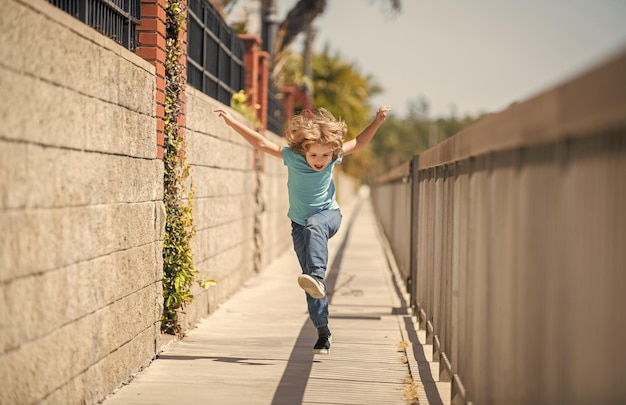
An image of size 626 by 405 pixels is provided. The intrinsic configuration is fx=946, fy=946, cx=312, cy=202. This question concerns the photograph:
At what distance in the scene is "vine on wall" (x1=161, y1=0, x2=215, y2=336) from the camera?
7070 millimetres

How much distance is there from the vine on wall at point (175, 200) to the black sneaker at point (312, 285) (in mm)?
1283

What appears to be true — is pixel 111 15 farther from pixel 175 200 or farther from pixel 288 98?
pixel 288 98

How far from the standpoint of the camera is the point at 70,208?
4441 millimetres

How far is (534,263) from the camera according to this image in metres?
3.30

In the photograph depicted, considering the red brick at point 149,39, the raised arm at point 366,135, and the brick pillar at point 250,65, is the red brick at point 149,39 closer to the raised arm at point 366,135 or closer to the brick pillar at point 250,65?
the raised arm at point 366,135

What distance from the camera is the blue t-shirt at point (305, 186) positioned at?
655cm

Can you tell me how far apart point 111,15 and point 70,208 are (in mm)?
2115

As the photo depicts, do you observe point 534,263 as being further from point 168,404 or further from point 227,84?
point 227,84

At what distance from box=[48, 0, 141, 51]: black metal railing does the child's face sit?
1.47 meters

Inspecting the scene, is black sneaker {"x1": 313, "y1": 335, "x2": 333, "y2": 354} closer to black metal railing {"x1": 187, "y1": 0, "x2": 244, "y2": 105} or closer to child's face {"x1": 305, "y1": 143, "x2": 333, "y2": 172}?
child's face {"x1": 305, "y1": 143, "x2": 333, "y2": 172}

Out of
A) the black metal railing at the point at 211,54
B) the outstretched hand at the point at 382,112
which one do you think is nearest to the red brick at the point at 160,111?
the outstretched hand at the point at 382,112

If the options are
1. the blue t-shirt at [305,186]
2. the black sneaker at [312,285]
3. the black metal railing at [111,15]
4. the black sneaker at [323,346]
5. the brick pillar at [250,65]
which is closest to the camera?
the black metal railing at [111,15]

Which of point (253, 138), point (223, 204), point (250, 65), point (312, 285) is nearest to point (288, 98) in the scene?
point (250, 65)

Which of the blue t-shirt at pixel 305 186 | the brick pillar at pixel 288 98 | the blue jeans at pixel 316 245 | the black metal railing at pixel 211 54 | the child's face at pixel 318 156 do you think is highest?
the brick pillar at pixel 288 98
